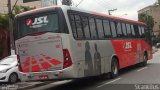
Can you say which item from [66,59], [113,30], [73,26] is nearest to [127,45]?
[113,30]

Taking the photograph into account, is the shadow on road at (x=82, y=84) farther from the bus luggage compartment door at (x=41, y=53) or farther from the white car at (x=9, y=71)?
the white car at (x=9, y=71)

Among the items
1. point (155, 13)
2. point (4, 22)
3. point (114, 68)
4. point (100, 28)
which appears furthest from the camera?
point (155, 13)

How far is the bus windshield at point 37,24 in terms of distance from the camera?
47.7 feet

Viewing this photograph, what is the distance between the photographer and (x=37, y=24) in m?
14.9

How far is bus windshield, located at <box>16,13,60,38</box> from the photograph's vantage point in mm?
14539

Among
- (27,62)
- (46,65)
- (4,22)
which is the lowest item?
(46,65)

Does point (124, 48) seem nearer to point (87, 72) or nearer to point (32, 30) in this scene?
point (87, 72)

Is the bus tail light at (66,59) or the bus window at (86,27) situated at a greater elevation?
the bus window at (86,27)

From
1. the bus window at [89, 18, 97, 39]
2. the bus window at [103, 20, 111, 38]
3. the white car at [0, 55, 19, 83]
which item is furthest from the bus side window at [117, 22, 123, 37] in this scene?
the white car at [0, 55, 19, 83]

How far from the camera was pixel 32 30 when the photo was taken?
1496 cm

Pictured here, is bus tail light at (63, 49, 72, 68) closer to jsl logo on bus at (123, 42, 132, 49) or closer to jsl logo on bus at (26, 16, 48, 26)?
jsl logo on bus at (26, 16, 48, 26)

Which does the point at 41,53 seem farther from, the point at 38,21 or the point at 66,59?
the point at 38,21

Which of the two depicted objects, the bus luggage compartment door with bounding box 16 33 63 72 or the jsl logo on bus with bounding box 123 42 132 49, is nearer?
the bus luggage compartment door with bounding box 16 33 63 72

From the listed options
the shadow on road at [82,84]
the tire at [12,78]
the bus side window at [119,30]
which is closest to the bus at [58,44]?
the shadow on road at [82,84]
